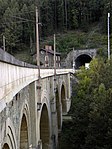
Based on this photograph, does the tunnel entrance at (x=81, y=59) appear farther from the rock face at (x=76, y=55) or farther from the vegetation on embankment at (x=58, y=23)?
the vegetation on embankment at (x=58, y=23)

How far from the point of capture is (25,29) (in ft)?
254

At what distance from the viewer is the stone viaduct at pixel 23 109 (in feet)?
25.7

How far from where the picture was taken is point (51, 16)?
88438 mm

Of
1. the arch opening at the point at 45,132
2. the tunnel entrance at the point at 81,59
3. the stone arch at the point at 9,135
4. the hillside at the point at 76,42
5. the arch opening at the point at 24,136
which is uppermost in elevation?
the hillside at the point at 76,42

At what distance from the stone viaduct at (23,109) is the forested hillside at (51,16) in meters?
50.8

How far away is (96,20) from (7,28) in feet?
92.5

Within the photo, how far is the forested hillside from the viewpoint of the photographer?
7715 centimetres

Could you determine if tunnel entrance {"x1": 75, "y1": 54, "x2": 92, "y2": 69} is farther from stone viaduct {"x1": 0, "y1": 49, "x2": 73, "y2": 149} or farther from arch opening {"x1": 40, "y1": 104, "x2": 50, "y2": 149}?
arch opening {"x1": 40, "y1": 104, "x2": 50, "y2": 149}

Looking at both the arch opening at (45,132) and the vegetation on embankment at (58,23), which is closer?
the arch opening at (45,132)

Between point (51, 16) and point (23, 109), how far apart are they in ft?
257

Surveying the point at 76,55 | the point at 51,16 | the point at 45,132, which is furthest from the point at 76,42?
the point at 45,132

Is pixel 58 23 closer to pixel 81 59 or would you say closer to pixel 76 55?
pixel 81 59

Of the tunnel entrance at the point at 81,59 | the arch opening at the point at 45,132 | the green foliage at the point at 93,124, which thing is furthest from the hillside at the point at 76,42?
the arch opening at the point at 45,132

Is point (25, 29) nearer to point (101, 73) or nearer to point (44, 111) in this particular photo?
point (101, 73)
